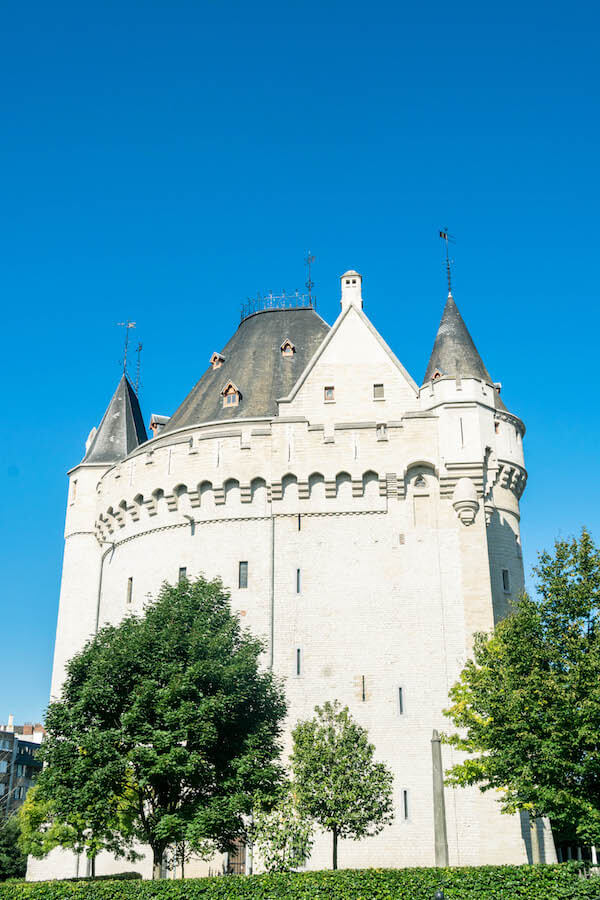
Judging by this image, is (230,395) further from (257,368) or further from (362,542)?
(362,542)

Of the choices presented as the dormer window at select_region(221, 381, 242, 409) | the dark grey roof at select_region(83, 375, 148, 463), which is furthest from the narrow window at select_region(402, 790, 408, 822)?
the dark grey roof at select_region(83, 375, 148, 463)

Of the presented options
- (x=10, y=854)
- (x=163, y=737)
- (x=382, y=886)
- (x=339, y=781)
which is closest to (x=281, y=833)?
(x=339, y=781)

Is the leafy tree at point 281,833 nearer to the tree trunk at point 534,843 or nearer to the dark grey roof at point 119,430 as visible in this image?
the tree trunk at point 534,843

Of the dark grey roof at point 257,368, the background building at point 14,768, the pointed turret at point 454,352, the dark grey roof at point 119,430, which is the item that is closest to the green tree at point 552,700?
the pointed turret at point 454,352

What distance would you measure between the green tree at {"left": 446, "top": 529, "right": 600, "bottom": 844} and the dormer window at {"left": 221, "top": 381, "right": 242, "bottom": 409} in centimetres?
1908

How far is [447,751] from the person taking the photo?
112ft

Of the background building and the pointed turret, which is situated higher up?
the pointed turret

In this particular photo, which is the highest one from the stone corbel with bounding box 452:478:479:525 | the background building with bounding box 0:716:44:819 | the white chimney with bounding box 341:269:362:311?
the white chimney with bounding box 341:269:362:311

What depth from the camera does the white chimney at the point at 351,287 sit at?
42.5 meters

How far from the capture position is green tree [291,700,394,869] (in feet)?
92.4

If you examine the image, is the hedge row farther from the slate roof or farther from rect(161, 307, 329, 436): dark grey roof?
rect(161, 307, 329, 436): dark grey roof

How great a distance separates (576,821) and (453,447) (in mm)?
16898

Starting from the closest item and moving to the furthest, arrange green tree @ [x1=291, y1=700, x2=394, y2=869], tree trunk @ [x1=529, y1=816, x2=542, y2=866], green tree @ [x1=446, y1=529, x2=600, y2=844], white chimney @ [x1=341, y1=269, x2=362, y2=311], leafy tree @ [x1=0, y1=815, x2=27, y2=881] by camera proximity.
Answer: green tree @ [x1=446, y1=529, x2=600, y2=844] < green tree @ [x1=291, y1=700, x2=394, y2=869] < tree trunk @ [x1=529, y1=816, x2=542, y2=866] < white chimney @ [x1=341, y1=269, x2=362, y2=311] < leafy tree @ [x1=0, y1=815, x2=27, y2=881]

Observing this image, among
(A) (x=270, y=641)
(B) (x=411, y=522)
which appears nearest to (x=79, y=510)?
(A) (x=270, y=641)
